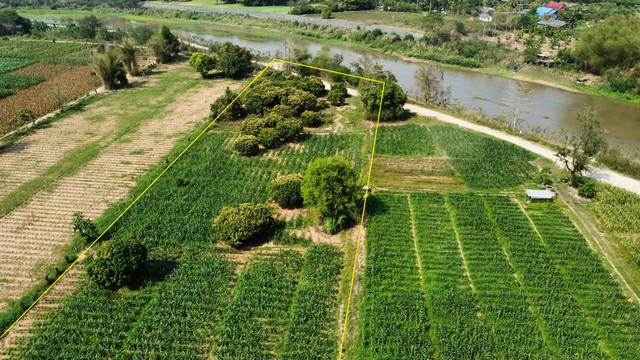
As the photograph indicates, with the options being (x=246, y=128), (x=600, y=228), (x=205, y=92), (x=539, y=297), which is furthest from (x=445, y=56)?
(x=539, y=297)

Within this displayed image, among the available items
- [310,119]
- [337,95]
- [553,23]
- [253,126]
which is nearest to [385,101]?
[337,95]

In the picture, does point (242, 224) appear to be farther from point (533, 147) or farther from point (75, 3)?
Result: point (75, 3)

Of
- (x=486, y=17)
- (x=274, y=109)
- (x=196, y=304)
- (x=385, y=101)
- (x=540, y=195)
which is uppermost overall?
(x=486, y=17)

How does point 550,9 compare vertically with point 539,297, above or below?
above

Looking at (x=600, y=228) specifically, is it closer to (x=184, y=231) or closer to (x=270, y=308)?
(x=270, y=308)

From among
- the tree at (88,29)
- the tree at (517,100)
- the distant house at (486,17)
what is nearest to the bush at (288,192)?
the tree at (517,100)

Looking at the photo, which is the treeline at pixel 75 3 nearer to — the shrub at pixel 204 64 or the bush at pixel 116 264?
the shrub at pixel 204 64

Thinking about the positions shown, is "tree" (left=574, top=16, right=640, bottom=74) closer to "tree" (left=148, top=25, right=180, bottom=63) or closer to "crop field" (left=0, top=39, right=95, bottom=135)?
"tree" (left=148, top=25, right=180, bottom=63)
